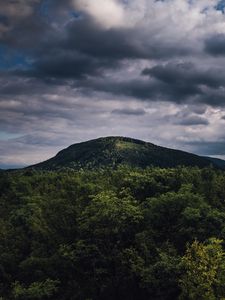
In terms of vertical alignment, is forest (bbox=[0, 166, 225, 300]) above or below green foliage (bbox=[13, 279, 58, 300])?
above

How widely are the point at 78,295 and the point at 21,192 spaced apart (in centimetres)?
7656

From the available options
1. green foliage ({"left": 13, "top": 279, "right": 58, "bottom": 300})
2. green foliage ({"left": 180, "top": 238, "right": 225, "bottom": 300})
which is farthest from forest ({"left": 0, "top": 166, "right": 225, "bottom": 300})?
green foliage ({"left": 180, "top": 238, "right": 225, "bottom": 300})

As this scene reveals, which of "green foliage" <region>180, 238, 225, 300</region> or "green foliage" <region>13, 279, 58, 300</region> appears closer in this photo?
"green foliage" <region>180, 238, 225, 300</region>

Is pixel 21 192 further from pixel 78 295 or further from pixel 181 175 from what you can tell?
pixel 78 295

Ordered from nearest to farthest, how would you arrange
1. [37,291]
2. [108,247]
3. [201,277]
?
1. [201,277]
2. [37,291]
3. [108,247]

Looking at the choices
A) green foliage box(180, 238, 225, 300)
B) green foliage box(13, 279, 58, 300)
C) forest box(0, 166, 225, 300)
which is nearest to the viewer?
green foliage box(180, 238, 225, 300)

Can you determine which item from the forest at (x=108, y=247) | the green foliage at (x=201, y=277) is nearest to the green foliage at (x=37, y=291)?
the forest at (x=108, y=247)

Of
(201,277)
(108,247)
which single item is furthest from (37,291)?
(201,277)

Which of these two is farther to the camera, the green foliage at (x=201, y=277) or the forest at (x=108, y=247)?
the forest at (x=108, y=247)

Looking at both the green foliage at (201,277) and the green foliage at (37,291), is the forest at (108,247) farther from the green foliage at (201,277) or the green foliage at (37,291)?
the green foliage at (201,277)

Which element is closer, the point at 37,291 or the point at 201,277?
the point at 201,277

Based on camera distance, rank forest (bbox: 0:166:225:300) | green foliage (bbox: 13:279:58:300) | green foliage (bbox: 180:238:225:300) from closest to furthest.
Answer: green foliage (bbox: 180:238:225:300), green foliage (bbox: 13:279:58:300), forest (bbox: 0:166:225:300)

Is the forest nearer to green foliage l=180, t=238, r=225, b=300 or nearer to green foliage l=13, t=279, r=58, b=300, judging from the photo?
green foliage l=13, t=279, r=58, b=300

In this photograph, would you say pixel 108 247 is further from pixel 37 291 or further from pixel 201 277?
pixel 201 277
